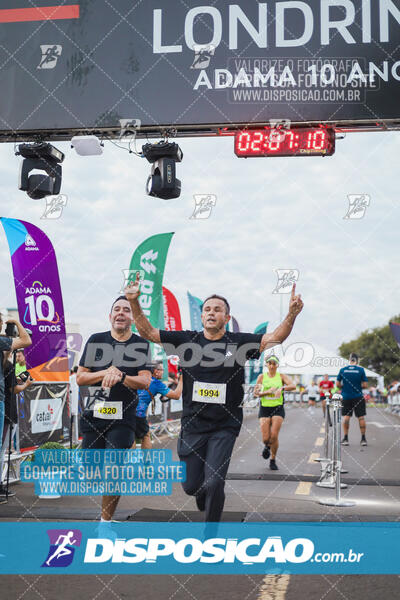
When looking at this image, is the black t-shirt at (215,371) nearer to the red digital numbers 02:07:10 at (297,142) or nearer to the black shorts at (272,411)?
the red digital numbers 02:07:10 at (297,142)

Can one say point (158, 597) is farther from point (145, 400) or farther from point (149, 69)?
point (149, 69)

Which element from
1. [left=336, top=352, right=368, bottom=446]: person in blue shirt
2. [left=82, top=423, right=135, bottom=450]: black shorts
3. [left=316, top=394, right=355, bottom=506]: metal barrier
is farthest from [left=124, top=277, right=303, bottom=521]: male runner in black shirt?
[left=336, top=352, right=368, bottom=446]: person in blue shirt

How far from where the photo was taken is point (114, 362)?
570cm

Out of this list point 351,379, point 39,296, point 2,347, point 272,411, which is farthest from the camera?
point 351,379

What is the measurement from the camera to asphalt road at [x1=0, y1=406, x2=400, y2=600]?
13.5ft

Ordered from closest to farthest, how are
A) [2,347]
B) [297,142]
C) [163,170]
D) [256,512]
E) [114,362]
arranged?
[114,362] < [2,347] < [256,512] < [297,142] < [163,170]

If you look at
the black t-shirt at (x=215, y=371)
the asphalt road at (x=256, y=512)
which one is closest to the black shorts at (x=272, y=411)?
the asphalt road at (x=256, y=512)

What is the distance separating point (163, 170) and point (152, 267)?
17.1 ft

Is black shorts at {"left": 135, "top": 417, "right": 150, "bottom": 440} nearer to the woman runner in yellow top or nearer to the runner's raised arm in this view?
the woman runner in yellow top

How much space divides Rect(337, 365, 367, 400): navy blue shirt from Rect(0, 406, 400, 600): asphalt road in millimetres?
1234

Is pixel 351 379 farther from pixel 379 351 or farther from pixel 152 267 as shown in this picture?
pixel 379 351

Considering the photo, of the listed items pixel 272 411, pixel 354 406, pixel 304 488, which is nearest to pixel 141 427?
pixel 272 411

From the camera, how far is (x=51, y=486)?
24.9 feet

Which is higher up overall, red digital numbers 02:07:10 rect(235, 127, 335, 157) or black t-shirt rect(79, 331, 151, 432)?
red digital numbers 02:07:10 rect(235, 127, 335, 157)
